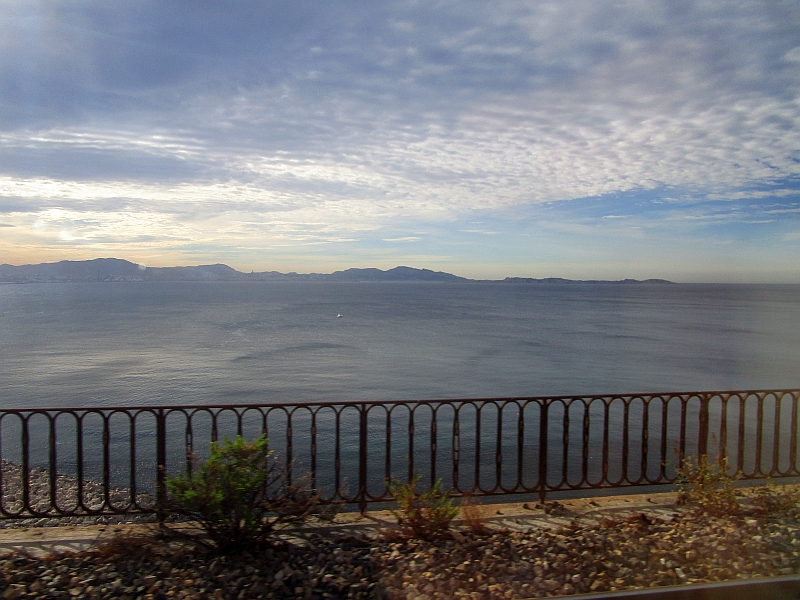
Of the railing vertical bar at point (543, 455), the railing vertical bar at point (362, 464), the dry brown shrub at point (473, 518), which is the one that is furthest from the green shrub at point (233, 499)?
the railing vertical bar at point (543, 455)

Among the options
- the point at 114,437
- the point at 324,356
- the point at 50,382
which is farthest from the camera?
the point at 324,356

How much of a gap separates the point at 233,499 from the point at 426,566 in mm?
1505

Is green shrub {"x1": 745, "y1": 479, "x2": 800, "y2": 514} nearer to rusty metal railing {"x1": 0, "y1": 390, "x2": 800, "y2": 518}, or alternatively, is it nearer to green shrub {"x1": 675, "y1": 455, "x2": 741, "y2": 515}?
green shrub {"x1": 675, "y1": 455, "x2": 741, "y2": 515}

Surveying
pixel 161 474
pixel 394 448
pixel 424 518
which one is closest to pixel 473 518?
pixel 424 518

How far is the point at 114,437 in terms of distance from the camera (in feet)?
58.6

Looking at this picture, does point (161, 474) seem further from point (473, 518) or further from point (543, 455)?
point (543, 455)

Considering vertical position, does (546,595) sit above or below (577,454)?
above

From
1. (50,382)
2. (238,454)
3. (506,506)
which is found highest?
(238,454)

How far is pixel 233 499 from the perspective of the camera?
4340 millimetres

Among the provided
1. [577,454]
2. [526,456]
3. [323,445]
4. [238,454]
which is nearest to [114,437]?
[323,445]

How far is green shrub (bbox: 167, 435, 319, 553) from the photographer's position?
4.28m

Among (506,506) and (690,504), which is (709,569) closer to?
(690,504)

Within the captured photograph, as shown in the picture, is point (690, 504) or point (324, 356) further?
point (324, 356)

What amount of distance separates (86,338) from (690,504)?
5763cm
